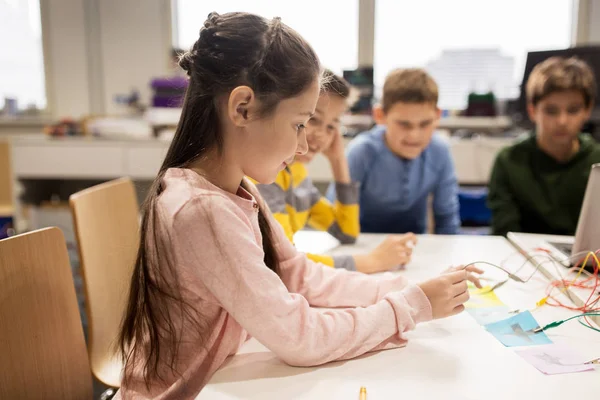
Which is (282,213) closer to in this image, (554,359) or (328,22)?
(554,359)

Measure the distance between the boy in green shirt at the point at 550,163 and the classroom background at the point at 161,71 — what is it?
0.96 metres

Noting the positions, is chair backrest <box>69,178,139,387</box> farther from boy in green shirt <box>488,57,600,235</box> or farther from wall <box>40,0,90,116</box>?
wall <box>40,0,90,116</box>

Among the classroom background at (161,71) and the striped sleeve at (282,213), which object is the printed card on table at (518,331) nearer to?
the striped sleeve at (282,213)

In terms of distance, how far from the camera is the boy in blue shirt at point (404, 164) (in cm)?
180

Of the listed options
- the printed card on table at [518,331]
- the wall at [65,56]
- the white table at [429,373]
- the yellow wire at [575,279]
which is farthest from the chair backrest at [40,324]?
the wall at [65,56]

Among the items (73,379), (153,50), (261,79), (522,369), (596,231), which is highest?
(153,50)

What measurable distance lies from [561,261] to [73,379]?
108cm

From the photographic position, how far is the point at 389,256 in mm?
1202

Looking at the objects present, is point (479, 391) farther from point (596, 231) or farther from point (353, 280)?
point (596, 231)

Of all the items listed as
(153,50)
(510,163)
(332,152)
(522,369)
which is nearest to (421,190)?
(510,163)

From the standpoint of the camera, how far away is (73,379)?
0.98 metres

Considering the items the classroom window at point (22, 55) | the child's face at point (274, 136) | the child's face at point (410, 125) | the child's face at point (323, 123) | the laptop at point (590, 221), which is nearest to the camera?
the child's face at point (274, 136)

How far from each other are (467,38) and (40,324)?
3359 mm

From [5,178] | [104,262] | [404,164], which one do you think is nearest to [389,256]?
[104,262]
